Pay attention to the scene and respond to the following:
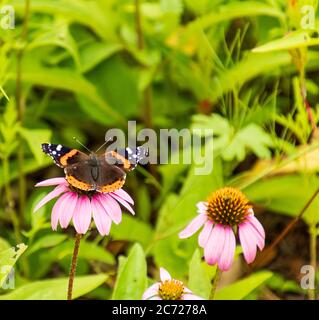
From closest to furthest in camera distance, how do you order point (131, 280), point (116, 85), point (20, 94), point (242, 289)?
1. point (131, 280)
2. point (242, 289)
3. point (20, 94)
4. point (116, 85)

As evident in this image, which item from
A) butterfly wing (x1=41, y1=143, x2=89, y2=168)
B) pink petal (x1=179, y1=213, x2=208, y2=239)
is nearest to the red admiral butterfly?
butterfly wing (x1=41, y1=143, x2=89, y2=168)

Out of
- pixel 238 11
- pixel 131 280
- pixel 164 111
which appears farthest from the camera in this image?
pixel 164 111

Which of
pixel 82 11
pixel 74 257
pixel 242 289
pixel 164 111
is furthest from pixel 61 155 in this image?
pixel 164 111

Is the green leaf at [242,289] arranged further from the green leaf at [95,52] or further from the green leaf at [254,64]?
the green leaf at [95,52]

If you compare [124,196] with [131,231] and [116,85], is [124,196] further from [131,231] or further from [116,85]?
[116,85]

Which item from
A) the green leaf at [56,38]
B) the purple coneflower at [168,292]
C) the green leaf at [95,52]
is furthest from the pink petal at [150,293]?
the green leaf at [95,52]

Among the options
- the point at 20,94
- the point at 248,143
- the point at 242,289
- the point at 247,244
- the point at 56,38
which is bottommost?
the point at 242,289

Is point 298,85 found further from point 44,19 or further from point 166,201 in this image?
point 44,19
